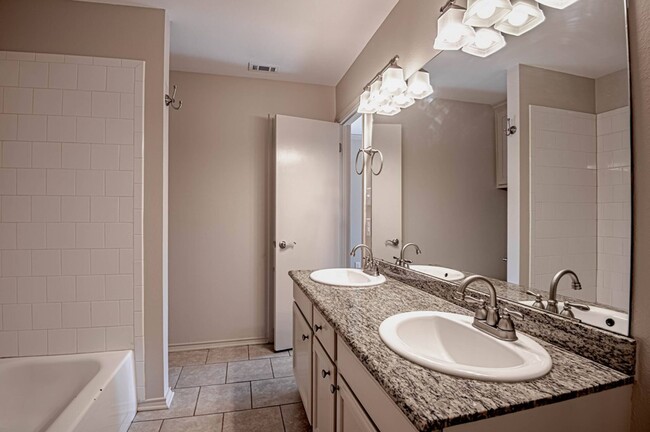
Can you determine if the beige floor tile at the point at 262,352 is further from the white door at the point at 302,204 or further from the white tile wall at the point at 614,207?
the white tile wall at the point at 614,207

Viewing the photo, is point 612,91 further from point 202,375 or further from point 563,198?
point 202,375

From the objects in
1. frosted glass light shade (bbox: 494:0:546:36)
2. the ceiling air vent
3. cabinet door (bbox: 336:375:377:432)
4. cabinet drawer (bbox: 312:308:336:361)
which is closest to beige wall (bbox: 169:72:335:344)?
the ceiling air vent

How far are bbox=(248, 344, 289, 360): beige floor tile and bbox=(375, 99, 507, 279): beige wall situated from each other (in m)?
1.59

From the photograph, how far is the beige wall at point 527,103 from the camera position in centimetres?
98

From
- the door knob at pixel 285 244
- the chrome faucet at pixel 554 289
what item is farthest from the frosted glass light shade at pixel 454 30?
the door knob at pixel 285 244

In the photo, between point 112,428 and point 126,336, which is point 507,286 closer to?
point 112,428

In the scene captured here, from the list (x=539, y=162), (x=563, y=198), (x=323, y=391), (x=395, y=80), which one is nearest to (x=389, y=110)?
(x=395, y=80)

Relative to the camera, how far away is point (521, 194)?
1.13 meters

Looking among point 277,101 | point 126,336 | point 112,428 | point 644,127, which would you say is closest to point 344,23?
point 277,101

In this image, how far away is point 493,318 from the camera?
3.19 feet

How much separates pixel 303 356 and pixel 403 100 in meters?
1.57

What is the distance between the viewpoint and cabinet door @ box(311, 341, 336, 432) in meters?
1.19

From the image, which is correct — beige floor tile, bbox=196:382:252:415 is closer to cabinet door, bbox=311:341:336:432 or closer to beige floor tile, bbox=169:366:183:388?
beige floor tile, bbox=169:366:183:388

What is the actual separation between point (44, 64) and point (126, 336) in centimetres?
168
